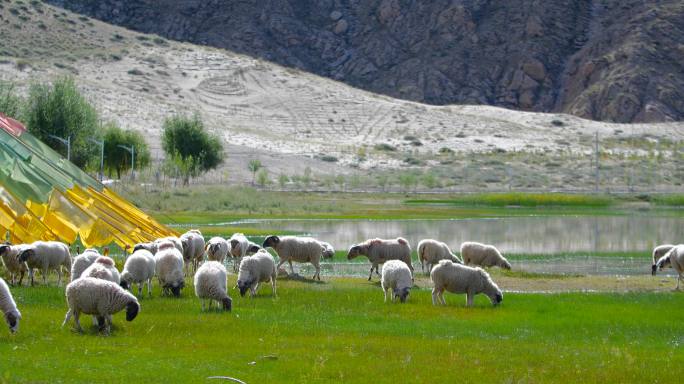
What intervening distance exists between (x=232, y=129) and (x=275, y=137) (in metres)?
5.61

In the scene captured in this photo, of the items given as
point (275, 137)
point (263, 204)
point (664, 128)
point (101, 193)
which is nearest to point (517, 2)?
point (664, 128)

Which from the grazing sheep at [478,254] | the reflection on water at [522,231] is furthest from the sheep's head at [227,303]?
the reflection on water at [522,231]

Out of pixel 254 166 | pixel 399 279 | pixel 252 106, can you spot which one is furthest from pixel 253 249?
pixel 252 106

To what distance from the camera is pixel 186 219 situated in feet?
196

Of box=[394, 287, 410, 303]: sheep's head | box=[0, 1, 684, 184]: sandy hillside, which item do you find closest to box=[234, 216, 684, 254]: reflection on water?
box=[394, 287, 410, 303]: sheep's head

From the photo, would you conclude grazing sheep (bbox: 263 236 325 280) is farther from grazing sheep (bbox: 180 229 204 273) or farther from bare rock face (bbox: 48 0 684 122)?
bare rock face (bbox: 48 0 684 122)

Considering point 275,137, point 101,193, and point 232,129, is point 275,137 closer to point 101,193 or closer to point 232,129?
point 232,129

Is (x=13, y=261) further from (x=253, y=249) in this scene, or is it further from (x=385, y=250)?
(x=385, y=250)

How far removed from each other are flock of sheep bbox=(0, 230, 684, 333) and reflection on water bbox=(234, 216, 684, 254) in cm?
1234

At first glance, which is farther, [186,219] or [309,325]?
[186,219]

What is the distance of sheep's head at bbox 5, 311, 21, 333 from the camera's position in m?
17.6

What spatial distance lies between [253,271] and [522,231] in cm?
3327

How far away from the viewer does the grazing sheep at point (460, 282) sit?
24.6 meters

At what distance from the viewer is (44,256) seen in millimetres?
26469
